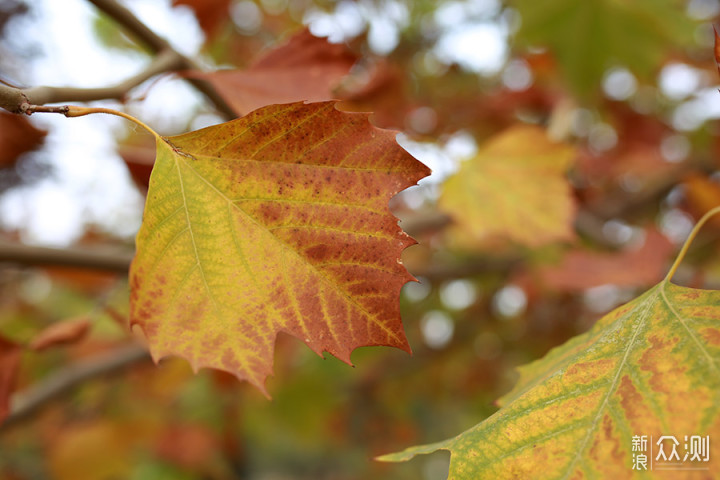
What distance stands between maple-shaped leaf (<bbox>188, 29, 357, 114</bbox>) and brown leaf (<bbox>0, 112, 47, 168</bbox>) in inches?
19.7

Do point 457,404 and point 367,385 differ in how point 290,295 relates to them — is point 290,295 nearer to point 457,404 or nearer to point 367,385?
point 367,385

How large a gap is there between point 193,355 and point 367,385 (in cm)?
237

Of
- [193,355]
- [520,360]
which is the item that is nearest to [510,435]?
[193,355]

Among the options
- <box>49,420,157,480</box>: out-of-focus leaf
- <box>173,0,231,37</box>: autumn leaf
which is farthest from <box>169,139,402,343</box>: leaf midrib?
<box>49,420,157,480</box>: out-of-focus leaf

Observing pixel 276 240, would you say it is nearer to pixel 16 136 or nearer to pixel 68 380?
pixel 16 136

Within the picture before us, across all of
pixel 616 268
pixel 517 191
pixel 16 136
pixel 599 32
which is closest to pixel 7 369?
pixel 16 136

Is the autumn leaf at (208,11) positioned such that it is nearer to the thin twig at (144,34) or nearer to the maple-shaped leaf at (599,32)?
the thin twig at (144,34)

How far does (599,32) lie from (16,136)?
5.17 ft

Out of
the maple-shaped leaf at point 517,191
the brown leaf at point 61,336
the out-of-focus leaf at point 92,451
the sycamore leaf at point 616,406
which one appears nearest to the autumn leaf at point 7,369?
the brown leaf at point 61,336

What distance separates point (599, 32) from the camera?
5.26 feet

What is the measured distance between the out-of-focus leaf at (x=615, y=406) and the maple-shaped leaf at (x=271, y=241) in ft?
0.34

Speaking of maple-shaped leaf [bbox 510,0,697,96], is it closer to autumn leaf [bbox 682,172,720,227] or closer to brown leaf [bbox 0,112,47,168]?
autumn leaf [bbox 682,172,720,227]

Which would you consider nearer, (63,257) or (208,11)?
(63,257)

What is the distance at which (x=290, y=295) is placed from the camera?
45 cm
